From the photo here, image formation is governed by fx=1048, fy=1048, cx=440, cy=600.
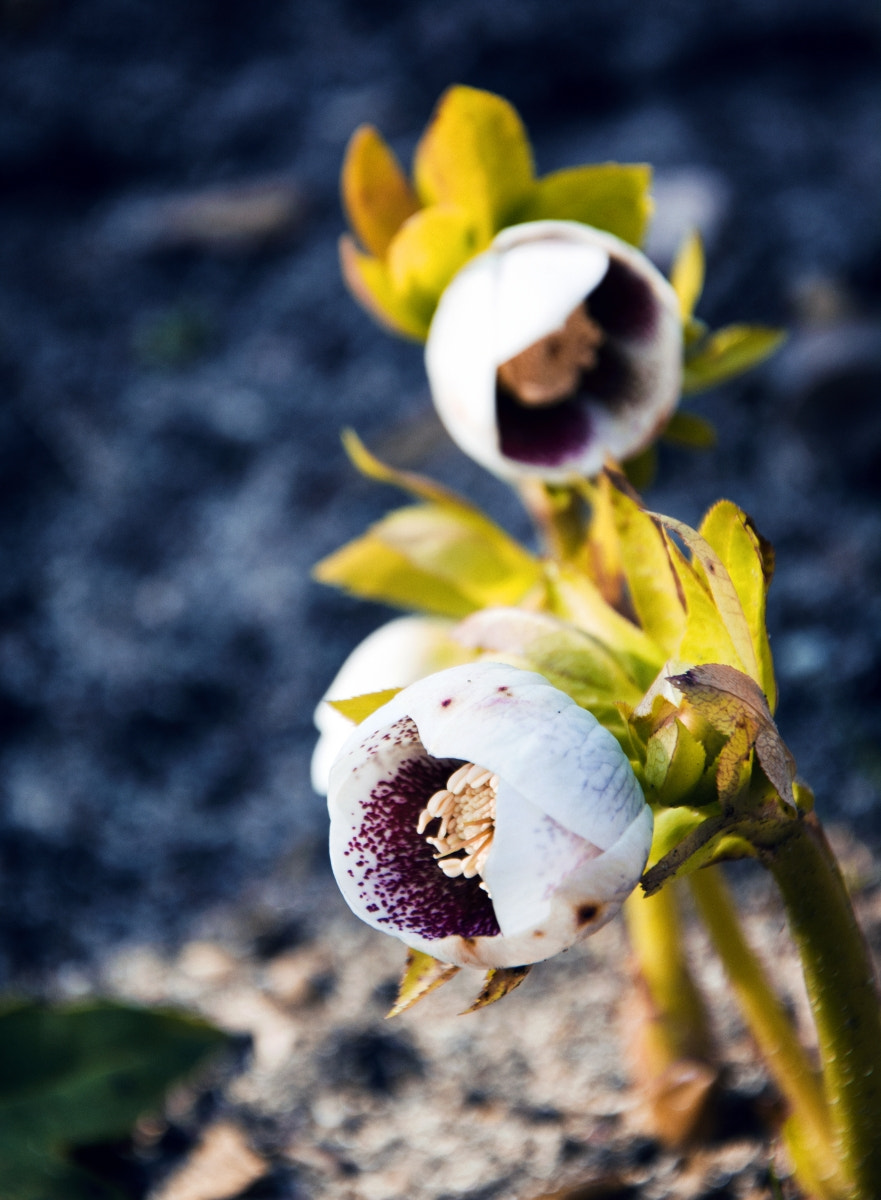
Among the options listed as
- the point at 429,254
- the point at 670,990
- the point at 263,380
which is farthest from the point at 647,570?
the point at 263,380

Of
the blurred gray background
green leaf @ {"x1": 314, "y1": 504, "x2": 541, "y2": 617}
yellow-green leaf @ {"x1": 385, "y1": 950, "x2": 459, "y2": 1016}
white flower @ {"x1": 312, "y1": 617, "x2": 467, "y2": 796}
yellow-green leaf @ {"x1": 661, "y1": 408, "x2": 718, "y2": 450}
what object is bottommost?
yellow-green leaf @ {"x1": 385, "y1": 950, "x2": 459, "y2": 1016}

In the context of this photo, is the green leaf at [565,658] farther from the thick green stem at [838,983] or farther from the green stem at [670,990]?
the green stem at [670,990]

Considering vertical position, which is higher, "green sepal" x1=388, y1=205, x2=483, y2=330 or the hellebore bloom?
"green sepal" x1=388, y1=205, x2=483, y2=330

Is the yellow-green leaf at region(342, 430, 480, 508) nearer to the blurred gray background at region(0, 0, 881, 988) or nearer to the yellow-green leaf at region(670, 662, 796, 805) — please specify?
the yellow-green leaf at region(670, 662, 796, 805)

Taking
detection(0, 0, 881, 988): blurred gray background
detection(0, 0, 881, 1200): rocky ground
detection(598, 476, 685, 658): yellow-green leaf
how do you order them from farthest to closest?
detection(0, 0, 881, 988): blurred gray background → detection(0, 0, 881, 1200): rocky ground → detection(598, 476, 685, 658): yellow-green leaf

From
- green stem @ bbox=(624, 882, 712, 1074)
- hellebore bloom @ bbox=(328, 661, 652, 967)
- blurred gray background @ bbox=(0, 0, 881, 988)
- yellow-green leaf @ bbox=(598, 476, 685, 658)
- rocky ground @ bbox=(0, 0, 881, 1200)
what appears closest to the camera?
hellebore bloom @ bbox=(328, 661, 652, 967)

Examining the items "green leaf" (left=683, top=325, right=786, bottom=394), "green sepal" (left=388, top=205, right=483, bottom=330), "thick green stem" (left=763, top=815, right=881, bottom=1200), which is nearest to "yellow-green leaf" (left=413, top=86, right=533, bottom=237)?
"green sepal" (left=388, top=205, right=483, bottom=330)

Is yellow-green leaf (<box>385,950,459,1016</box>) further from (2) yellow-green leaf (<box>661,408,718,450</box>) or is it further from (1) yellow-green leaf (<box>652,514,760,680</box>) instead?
(2) yellow-green leaf (<box>661,408,718,450</box>)

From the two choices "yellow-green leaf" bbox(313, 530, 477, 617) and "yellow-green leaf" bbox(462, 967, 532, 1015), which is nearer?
"yellow-green leaf" bbox(462, 967, 532, 1015)
